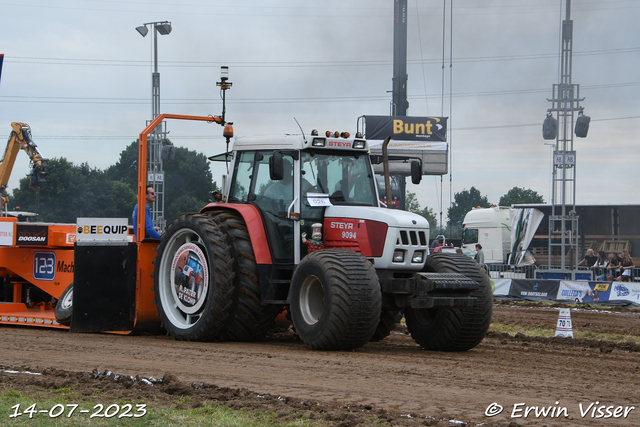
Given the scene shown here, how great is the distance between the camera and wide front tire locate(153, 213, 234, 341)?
948cm

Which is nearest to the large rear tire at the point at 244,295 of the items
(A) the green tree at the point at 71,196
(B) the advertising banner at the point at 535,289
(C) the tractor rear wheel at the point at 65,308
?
(C) the tractor rear wheel at the point at 65,308

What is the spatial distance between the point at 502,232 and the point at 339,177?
25.9 m

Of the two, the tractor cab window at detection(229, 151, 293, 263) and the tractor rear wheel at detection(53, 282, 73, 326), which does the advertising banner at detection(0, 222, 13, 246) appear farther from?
the tractor cab window at detection(229, 151, 293, 263)

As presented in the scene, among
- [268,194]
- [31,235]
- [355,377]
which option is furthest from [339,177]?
[31,235]

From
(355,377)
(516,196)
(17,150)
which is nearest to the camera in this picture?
(355,377)

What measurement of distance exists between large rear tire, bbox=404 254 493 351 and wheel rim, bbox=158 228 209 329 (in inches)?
119

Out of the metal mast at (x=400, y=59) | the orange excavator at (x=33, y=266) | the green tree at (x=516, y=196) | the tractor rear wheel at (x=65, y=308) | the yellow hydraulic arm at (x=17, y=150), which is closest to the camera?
the tractor rear wheel at (x=65, y=308)

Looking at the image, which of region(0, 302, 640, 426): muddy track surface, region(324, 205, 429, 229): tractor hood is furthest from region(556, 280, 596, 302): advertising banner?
region(324, 205, 429, 229): tractor hood

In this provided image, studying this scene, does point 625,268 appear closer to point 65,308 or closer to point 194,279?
point 194,279

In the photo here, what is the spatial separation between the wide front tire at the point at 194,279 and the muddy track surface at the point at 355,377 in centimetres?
34

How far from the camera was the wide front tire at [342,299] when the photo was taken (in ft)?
26.9

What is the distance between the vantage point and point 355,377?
6.78 metres

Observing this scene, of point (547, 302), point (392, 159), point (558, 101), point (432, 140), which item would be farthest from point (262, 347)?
point (432, 140)

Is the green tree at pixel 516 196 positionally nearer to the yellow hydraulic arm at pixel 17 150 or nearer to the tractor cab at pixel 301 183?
the yellow hydraulic arm at pixel 17 150
